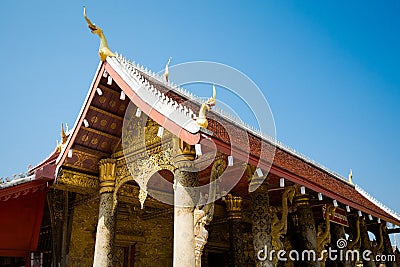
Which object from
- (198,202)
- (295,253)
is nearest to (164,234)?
(295,253)

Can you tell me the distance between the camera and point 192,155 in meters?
6.16

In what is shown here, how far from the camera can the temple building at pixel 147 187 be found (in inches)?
234

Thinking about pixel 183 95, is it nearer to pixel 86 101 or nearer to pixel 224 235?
pixel 86 101

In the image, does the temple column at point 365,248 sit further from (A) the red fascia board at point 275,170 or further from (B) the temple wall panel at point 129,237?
(B) the temple wall panel at point 129,237

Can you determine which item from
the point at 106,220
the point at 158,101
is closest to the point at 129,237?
the point at 106,220

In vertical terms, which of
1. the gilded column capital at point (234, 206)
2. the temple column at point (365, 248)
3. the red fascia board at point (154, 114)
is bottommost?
the temple column at point (365, 248)

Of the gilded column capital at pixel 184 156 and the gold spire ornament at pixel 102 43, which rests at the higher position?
the gold spire ornament at pixel 102 43

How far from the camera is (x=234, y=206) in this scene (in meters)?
10.0

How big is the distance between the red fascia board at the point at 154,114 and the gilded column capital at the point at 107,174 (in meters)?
1.96

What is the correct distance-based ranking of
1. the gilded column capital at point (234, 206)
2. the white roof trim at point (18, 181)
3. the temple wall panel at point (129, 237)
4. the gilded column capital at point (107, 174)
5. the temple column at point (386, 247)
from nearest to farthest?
the white roof trim at point (18, 181) → the gilded column capital at point (107, 174) → the temple wall panel at point (129, 237) → the gilded column capital at point (234, 206) → the temple column at point (386, 247)

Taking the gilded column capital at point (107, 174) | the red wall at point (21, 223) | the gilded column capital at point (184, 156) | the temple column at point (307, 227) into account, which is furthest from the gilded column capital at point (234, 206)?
the red wall at point (21, 223)

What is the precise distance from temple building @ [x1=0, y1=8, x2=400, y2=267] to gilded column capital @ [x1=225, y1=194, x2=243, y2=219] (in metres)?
0.02

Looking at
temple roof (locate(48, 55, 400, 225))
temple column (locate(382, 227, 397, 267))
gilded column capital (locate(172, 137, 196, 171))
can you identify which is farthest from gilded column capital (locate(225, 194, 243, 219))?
temple column (locate(382, 227, 397, 267))

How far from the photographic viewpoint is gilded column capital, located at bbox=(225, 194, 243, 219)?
9.98m
